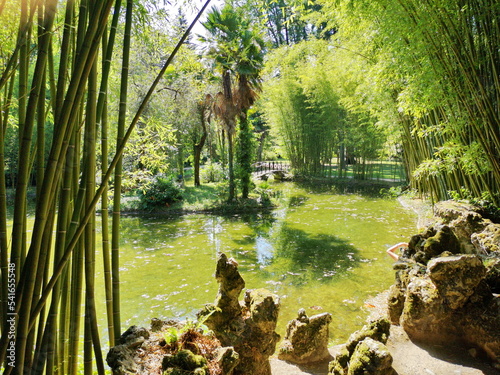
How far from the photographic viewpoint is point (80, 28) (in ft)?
3.63

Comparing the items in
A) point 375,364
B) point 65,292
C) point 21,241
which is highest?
point 21,241

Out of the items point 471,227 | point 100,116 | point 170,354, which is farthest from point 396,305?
point 100,116

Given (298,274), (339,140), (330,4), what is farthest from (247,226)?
(339,140)

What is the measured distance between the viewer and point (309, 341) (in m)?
2.75

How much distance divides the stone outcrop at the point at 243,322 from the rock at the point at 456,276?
1.29 m

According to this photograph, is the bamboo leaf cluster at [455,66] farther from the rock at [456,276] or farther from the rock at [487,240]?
the rock at [456,276]

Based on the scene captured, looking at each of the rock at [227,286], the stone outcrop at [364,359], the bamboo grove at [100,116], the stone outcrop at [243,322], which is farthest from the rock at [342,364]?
the bamboo grove at [100,116]

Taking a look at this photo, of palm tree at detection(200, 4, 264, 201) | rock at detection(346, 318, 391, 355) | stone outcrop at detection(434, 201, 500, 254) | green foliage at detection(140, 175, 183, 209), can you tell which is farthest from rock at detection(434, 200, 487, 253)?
green foliage at detection(140, 175, 183, 209)

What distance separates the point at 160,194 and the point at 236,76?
14.1 feet

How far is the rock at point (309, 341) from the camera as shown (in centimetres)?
275

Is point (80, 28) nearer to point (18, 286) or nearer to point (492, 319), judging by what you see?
point (18, 286)

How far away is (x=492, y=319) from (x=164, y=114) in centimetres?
1145

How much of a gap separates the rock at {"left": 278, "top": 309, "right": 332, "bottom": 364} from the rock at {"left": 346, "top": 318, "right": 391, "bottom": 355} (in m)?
0.50

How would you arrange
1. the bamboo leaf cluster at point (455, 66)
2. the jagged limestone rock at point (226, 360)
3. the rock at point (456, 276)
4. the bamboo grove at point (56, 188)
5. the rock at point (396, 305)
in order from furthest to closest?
the bamboo leaf cluster at point (455, 66) → the rock at point (396, 305) → the rock at point (456, 276) → the jagged limestone rock at point (226, 360) → the bamboo grove at point (56, 188)
